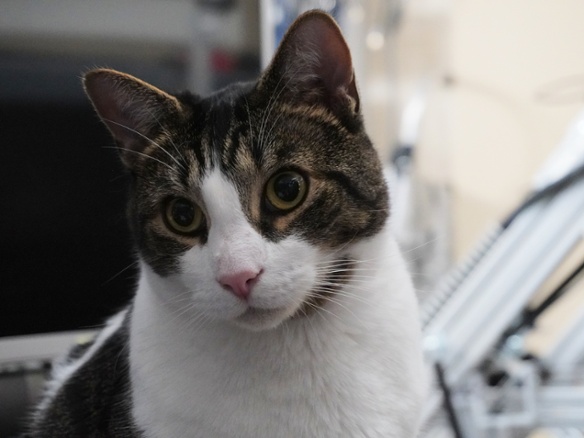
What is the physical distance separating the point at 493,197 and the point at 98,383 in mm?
1457

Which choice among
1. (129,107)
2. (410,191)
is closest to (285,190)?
(129,107)

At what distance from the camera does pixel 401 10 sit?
1879 mm

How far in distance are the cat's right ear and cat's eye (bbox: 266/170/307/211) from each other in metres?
0.17

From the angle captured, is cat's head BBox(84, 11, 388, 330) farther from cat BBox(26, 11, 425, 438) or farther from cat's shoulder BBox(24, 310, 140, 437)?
cat's shoulder BBox(24, 310, 140, 437)

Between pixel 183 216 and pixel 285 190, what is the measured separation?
0.13 metres

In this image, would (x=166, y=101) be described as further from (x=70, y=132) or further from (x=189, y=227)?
(x=70, y=132)

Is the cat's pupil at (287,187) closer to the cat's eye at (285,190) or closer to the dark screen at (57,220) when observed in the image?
the cat's eye at (285,190)

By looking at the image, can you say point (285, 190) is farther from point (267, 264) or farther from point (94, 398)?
point (94, 398)

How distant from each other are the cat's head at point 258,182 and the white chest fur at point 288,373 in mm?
38

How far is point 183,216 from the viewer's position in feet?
1.97

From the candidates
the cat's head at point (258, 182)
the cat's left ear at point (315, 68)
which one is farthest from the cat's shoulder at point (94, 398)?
the cat's left ear at point (315, 68)

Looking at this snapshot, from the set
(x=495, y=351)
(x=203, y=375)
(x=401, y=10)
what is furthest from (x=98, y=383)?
(x=401, y=10)

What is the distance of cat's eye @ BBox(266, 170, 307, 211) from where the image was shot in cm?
57

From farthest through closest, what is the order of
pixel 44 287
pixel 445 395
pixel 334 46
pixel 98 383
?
pixel 44 287, pixel 445 395, pixel 98 383, pixel 334 46
